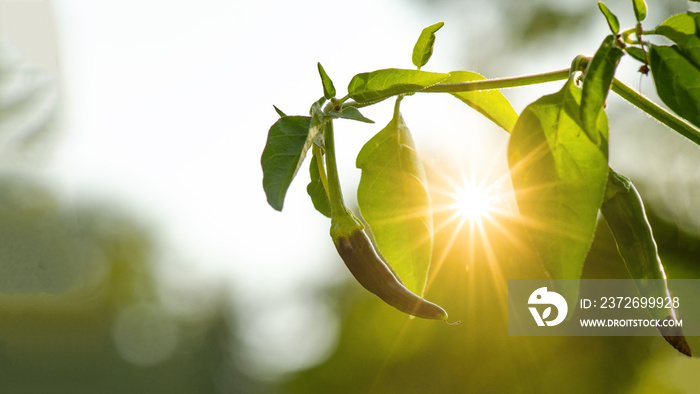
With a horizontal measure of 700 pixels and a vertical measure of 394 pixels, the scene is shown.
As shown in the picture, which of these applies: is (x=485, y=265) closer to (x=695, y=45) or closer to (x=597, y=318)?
(x=597, y=318)

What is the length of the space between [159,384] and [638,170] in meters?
27.4

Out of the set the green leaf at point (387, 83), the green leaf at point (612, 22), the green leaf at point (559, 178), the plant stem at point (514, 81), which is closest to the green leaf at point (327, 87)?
the green leaf at point (387, 83)

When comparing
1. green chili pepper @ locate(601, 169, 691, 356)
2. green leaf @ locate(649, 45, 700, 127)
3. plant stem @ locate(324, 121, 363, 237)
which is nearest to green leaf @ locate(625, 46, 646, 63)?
green leaf @ locate(649, 45, 700, 127)

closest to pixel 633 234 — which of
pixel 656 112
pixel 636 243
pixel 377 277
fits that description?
pixel 636 243

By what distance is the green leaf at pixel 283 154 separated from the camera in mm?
877

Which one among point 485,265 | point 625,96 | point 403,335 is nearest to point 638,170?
point 485,265

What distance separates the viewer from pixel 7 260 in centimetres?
2464

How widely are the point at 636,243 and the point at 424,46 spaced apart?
0.53m

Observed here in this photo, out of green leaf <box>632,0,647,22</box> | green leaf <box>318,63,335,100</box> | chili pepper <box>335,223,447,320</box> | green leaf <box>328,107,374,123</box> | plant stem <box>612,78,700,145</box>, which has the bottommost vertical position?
chili pepper <box>335,223,447,320</box>

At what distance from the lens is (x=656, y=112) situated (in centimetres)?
89

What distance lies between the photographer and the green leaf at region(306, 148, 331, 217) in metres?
1.15

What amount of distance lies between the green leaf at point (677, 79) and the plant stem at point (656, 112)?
0.08 ft

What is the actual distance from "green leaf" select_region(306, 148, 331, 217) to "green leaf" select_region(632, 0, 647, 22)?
1.91ft

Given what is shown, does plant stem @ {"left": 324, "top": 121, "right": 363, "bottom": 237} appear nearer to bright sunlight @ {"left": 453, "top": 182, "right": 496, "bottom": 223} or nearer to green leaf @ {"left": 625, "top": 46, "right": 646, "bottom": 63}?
bright sunlight @ {"left": 453, "top": 182, "right": 496, "bottom": 223}
